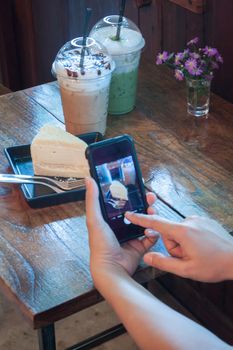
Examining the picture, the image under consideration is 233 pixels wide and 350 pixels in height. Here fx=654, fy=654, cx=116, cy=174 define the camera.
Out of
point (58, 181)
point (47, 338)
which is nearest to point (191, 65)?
point (58, 181)

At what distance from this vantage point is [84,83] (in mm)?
1464

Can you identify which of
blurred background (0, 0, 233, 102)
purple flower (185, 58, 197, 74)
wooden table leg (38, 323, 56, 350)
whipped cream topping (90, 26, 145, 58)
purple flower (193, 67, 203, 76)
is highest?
whipped cream topping (90, 26, 145, 58)

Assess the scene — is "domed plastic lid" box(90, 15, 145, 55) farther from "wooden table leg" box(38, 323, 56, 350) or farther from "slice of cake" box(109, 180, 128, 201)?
"wooden table leg" box(38, 323, 56, 350)

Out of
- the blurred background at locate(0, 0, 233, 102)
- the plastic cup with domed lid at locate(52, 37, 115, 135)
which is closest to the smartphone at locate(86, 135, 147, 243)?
the plastic cup with domed lid at locate(52, 37, 115, 135)

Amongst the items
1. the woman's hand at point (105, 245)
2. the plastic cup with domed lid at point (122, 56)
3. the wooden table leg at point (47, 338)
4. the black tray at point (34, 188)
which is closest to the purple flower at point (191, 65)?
the plastic cup with domed lid at point (122, 56)

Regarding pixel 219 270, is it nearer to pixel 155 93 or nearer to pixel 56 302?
pixel 56 302

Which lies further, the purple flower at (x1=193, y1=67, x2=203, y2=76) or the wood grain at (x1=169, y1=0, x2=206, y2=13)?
the wood grain at (x1=169, y1=0, x2=206, y2=13)

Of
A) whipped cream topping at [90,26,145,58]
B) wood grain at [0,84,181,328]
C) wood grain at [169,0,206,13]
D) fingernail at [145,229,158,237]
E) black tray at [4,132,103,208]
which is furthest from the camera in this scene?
wood grain at [169,0,206,13]

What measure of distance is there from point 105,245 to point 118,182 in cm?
14

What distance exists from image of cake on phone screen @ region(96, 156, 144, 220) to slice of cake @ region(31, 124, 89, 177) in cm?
13

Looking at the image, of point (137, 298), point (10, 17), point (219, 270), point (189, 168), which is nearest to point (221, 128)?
point (189, 168)

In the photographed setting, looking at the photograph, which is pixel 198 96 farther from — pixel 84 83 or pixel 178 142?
pixel 84 83

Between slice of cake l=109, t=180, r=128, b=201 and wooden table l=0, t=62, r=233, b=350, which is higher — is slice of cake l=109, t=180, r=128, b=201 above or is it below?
above

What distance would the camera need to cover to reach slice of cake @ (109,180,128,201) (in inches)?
48.5
